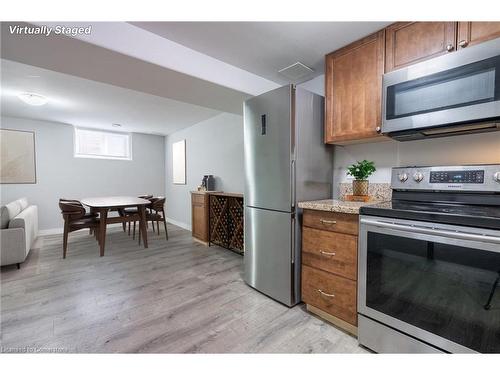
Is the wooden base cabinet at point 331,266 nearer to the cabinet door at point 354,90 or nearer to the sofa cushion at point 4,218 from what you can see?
the cabinet door at point 354,90

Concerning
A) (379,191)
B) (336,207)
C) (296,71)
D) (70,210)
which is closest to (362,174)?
(379,191)

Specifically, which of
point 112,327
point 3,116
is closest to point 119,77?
point 112,327

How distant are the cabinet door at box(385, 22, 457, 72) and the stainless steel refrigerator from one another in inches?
24.3

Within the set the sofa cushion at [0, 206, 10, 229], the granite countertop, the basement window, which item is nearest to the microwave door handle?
the granite countertop

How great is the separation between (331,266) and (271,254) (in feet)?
1.82

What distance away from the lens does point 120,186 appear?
5.61 m

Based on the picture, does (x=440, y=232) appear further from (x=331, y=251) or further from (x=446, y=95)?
(x=446, y=95)

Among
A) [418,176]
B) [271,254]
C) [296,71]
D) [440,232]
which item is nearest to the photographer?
[440,232]

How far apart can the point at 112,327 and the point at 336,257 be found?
172cm

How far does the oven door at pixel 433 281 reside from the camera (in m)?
1.05

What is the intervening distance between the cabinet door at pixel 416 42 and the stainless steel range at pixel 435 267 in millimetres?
733

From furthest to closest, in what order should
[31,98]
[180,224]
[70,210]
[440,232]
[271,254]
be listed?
1. [180,224]
2. [70,210]
3. [31,98]
4. [271,254]
5. [440,232]

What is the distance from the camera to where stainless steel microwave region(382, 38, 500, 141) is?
1218 mm

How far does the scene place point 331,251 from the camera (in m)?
1.68
